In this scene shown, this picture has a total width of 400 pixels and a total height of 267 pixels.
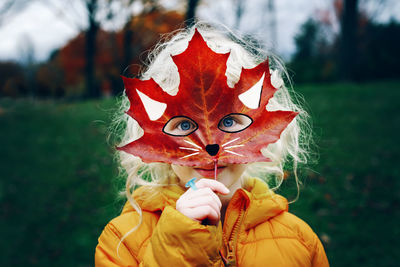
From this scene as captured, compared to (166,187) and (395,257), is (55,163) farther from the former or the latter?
(395,257)

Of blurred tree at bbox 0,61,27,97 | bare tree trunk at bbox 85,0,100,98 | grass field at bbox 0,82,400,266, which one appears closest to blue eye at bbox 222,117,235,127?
grass field at bbox 0,82,400,266

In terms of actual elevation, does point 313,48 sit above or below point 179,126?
below

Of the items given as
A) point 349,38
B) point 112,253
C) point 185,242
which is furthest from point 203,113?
point 349,38

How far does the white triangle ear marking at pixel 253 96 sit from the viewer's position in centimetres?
113

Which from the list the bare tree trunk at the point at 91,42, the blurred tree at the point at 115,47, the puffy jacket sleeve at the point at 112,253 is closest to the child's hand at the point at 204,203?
the puffy jacket sleeve at the point at 112,253

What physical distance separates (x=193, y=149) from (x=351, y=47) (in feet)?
35.7

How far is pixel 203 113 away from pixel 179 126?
0.14m

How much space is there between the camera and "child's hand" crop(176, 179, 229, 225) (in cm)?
105

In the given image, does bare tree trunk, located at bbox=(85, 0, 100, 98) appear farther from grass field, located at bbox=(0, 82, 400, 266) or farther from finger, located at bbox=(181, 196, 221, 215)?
finger, located at bbox=(181, 196, 221, 215)

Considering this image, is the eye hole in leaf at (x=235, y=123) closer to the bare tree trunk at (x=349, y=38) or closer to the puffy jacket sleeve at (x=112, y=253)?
the puffy jacket sleeve at (x=112, y=253)

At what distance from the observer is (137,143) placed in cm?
111

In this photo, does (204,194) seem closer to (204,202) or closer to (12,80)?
(204,202)

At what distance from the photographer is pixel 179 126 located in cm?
122

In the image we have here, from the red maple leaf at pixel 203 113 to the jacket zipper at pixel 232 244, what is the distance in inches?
17.3
